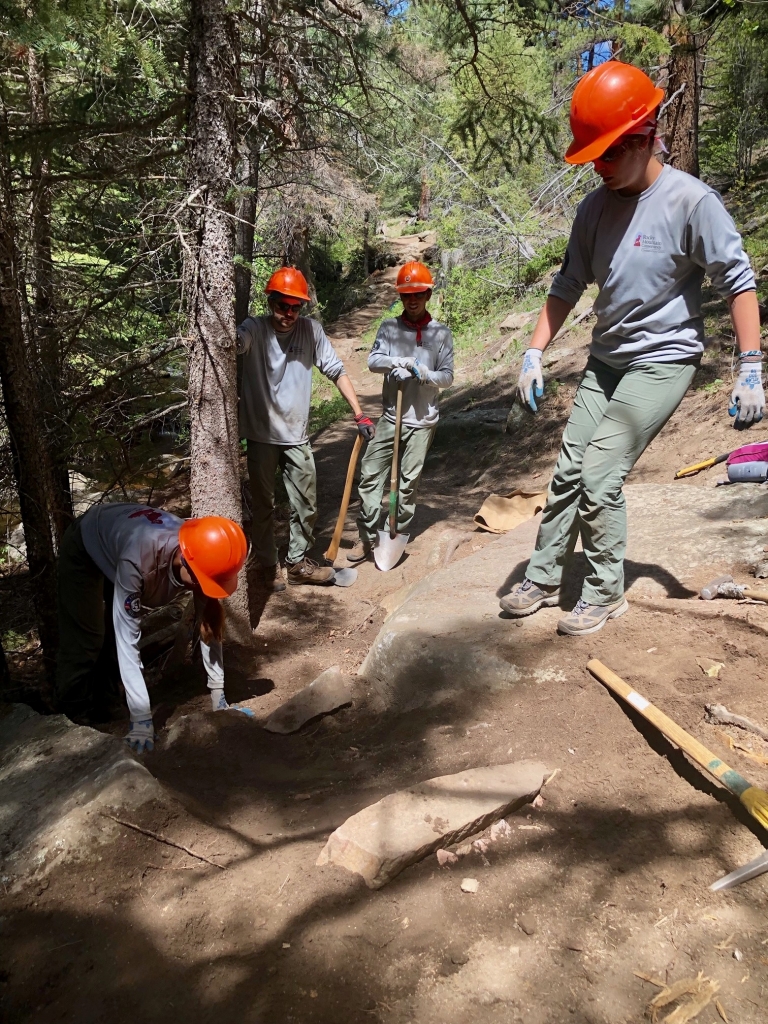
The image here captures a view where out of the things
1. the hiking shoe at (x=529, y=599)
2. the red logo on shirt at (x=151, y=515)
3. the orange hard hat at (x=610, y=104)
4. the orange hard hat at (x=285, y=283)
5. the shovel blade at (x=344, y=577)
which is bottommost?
the shovel blade at (x=344, y=577)

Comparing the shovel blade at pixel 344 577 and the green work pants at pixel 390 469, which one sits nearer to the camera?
the green work pants at pixel 390 469

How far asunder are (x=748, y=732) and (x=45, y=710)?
4.28 metres

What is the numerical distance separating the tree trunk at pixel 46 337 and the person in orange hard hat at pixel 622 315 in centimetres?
364

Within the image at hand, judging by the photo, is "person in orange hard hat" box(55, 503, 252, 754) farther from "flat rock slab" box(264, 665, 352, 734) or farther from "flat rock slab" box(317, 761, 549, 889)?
"flat rock slab" box(317, 761, 549, 889)

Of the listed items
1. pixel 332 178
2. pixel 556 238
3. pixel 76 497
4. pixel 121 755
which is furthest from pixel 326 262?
pixel 121 755

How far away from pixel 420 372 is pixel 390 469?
35.5 inches

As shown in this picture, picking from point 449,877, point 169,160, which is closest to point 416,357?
point 169,160

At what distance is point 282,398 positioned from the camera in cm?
563

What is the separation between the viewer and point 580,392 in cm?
362

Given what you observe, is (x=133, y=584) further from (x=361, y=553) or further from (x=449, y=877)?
(x=361, y=553)

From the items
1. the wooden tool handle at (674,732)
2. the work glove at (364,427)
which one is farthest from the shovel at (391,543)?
the wooden tool handle at (674,732)

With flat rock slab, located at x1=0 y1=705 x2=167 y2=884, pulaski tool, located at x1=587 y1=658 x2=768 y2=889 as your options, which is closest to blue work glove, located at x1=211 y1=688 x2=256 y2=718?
flat rock slab, located at x1=0 y1=705 x2=167 y2=884

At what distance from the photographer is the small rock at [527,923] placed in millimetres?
2104

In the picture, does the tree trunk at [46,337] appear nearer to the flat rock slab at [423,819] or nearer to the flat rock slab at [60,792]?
the flat rock slab at [60,792]
